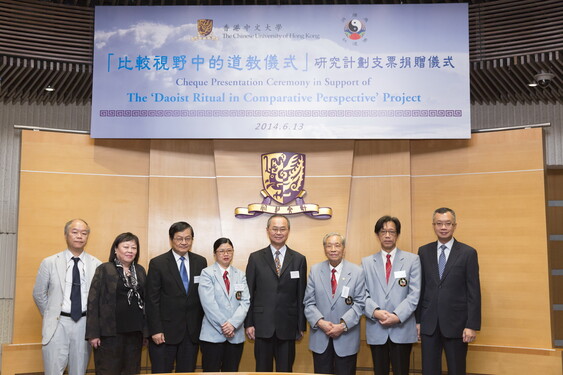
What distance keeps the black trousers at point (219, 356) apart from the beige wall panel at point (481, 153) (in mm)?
2548

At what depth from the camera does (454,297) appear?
15.4 ft

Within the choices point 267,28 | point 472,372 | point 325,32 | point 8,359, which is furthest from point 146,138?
point 472,372

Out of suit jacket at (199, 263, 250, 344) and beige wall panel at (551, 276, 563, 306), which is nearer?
suit jacket at (199, 263, 250, 344)

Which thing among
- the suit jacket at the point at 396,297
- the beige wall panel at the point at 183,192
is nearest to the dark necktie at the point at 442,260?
the suit jacket at the point at 396,297

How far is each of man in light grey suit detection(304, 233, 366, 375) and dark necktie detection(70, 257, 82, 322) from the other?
170 cm

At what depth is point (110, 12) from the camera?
585 cm

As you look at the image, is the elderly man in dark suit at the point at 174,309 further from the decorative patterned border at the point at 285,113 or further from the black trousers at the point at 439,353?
the black trousers at the point at 439,353

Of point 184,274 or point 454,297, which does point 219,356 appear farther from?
point 454,297

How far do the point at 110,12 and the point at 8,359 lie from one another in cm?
328

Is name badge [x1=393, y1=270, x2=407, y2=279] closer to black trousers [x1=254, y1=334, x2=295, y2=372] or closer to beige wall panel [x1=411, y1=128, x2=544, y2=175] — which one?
black trousers [x1=254, y1=334, x2=295, y2=372]

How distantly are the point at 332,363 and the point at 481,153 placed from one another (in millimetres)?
2449

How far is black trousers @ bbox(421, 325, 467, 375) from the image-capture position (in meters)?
4.68

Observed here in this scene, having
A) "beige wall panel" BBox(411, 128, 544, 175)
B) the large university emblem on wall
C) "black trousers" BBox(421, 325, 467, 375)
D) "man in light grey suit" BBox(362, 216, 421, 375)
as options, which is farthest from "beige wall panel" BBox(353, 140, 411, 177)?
"black trousers" BBox(421, 325, 467, 375)

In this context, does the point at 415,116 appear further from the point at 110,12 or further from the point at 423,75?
the point at 110,12
